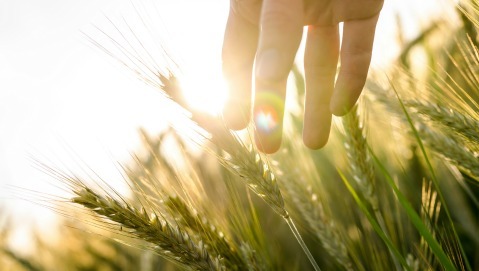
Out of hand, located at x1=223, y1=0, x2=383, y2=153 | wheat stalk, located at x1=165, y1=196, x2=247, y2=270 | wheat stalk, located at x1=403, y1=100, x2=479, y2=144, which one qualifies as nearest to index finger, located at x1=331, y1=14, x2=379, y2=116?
hand, located at x1=223, y1=0, x2=383, y2=153

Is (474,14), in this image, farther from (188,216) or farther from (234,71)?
(188,216)

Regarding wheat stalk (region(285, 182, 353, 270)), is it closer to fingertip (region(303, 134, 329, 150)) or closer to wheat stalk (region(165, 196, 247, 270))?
fingertip (region(303, 134, 329, 150))

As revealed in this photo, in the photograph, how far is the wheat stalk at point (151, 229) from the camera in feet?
2.54

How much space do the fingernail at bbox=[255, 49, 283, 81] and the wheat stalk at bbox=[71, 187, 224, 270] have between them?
0.31m

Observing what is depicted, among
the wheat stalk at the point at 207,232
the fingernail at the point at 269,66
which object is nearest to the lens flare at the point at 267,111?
the fingernail at the point at 269,66

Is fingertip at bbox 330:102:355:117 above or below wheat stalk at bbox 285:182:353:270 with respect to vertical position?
above

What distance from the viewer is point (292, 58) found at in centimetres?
84

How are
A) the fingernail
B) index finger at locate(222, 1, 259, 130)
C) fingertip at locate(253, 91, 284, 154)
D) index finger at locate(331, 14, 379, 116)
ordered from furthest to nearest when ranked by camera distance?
index finger at locate(222, 1, 259, 130), index finger at locate(331, 14, 379, 116), fingertip at locate(253, 91, 284, 154), the fingernail

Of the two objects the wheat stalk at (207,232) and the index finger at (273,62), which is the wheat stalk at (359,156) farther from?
the wheat stalk at (207,232)

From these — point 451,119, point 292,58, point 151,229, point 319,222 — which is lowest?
point 319,222

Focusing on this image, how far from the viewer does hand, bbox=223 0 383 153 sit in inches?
32.3

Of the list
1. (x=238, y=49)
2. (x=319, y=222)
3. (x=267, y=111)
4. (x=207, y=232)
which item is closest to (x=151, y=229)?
(x=207, y=232)

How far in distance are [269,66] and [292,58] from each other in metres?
0.09

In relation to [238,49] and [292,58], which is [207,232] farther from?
[238,49]
